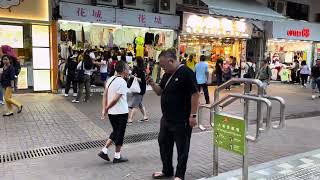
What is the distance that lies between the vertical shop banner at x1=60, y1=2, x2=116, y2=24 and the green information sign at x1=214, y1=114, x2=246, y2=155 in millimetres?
9427

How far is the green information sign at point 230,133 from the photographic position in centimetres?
452

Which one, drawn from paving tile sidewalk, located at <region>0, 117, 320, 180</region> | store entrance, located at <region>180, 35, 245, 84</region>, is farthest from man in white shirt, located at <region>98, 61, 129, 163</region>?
store entrance, located at <region>180, 35, 245, 84</region>

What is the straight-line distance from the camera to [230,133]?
4.69 metres

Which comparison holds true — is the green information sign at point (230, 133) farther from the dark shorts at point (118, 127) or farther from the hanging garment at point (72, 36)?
the hanging garment at point (72, 36)

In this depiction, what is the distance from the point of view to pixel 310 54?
907 inches

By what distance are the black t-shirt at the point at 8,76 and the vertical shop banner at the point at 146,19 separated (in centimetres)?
576

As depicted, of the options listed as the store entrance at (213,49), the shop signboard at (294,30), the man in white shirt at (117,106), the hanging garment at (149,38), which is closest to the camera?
the man in white shirt at (117,106)

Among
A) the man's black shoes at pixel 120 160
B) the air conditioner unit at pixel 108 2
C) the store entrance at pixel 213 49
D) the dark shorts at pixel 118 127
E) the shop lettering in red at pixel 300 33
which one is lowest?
the man's black shoes at pixel 120 160

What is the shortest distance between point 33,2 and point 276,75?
14.5m

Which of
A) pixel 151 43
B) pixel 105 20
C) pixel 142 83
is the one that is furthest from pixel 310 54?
pixel 142 83

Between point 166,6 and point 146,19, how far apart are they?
1.41 metres

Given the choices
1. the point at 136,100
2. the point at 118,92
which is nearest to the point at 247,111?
the point at 118,92

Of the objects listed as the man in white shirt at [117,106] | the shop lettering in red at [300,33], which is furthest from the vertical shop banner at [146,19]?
the man in white shirt at [117,106]

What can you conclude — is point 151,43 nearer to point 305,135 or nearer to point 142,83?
point 142,83
